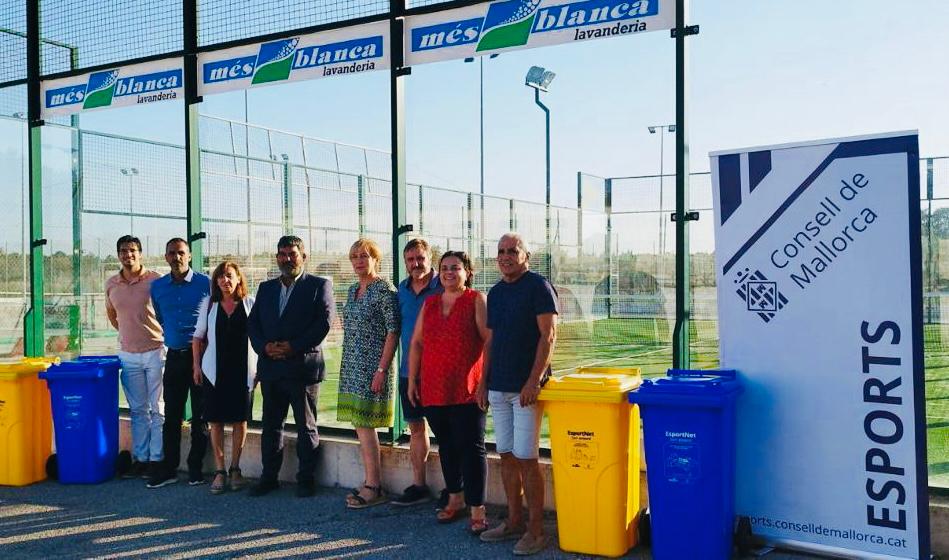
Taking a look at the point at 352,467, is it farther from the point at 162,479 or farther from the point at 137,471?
the point at 137,471

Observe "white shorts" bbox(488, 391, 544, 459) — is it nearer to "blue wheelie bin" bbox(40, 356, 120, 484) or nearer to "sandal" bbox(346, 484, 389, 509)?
"sandal" bbox(346, 484, 389, 509)

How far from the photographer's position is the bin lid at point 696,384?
4.44 m

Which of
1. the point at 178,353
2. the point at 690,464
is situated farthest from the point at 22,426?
the point at 690,464

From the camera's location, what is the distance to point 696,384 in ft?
14.8

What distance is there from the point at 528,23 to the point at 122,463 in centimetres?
462

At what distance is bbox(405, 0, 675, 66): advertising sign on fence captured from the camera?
561cm

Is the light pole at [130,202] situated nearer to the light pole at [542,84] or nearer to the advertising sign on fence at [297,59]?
the advertising sign on fence at [297,59]

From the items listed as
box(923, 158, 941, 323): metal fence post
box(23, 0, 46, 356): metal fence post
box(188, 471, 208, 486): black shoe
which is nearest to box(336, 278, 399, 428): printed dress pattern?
box(188, 471, 208, 486): black shoe

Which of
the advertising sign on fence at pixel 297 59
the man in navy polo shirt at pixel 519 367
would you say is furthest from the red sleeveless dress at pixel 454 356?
the advertising sign on fence at pixel 297 59

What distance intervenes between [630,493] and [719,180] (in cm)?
182

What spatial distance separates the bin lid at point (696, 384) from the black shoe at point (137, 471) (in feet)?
13.9

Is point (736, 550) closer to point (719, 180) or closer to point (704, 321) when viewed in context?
point (719, 180)

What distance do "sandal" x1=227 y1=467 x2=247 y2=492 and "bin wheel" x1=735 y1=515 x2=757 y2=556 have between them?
3.57m

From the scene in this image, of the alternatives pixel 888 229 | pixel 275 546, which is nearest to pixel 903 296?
pixel 888 229
